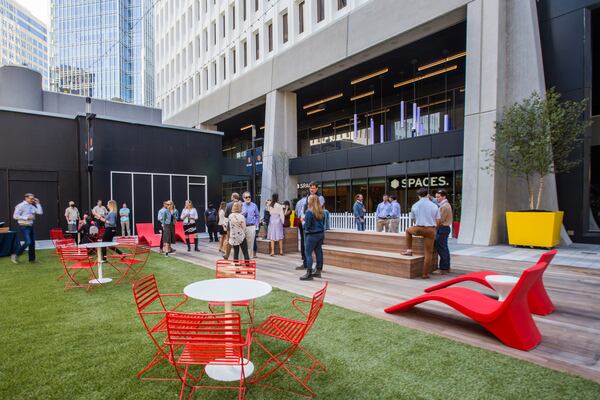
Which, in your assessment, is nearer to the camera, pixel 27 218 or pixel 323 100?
pixel 27 218

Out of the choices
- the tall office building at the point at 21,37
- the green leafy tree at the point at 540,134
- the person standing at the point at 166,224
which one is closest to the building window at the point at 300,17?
→ the green leafy tree at the point at 540,134

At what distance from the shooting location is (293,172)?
23.8 metres

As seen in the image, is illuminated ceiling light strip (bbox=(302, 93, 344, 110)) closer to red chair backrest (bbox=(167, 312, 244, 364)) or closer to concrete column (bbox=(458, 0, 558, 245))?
concrete column (bbox=(458, 0, 558, 245))

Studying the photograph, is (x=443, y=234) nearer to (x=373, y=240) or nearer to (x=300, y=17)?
(x=373, y=240)

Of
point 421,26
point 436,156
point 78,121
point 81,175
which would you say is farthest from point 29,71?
point 436,156

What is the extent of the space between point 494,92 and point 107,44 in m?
97.3

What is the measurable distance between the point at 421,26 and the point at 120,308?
15.7 metres

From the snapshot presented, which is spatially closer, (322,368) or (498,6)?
(322,368)

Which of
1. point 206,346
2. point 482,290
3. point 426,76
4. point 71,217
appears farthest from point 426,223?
point 426,76

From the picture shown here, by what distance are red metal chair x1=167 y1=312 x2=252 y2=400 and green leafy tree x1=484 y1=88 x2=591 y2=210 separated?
38.4 ft

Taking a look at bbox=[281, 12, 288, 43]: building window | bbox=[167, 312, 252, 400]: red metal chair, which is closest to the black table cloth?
bbox=[167, 312, 252, 400]: red metal chair

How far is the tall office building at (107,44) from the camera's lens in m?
82.9

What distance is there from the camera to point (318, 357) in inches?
142

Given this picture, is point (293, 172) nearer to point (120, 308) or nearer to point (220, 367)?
point (120, 308)
